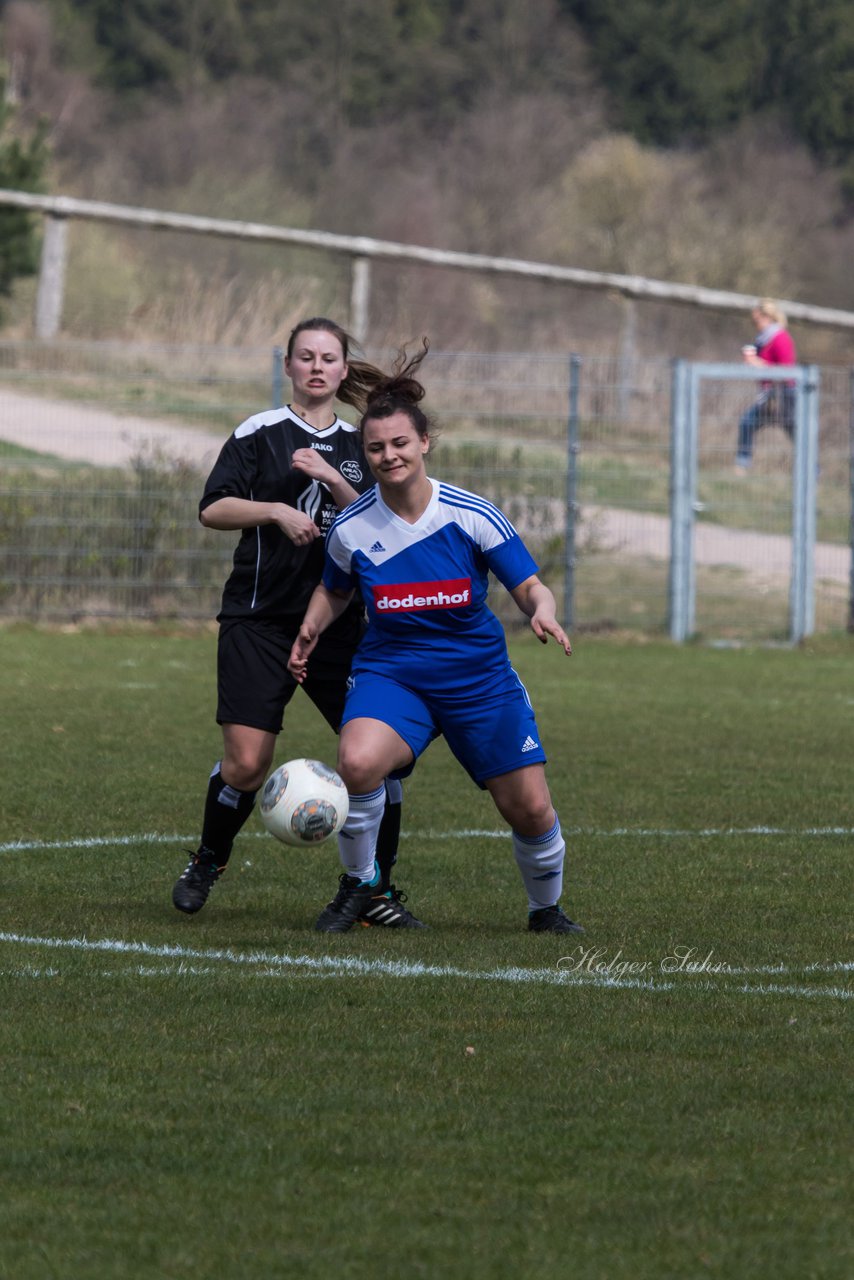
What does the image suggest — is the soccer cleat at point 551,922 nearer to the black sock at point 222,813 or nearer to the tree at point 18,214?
the black sock at point 222,813

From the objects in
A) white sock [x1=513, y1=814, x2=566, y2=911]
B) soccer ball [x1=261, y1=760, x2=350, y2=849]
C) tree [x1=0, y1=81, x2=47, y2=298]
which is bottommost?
white sock [x1=513, y1=814, x2=566, y2=911]

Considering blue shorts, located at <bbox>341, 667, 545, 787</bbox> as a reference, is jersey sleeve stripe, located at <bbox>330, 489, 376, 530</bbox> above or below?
above

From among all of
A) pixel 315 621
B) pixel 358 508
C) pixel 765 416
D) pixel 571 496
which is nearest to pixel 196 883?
pixel 315 621

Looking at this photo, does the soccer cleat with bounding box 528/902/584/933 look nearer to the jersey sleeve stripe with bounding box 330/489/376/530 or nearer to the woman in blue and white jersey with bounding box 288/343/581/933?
the woman in blue and white jersey with bounding box 288/343/581/933

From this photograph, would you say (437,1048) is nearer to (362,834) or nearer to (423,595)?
(362,834)

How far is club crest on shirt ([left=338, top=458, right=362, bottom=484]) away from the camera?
7090 millimetres

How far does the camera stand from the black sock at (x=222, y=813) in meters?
7.07

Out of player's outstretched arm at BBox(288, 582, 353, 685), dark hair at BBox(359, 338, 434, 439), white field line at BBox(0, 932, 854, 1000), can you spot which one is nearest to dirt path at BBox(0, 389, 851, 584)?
player's outstretched arm at BBox(288, 582, 353, 685)

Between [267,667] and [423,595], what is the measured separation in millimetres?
700

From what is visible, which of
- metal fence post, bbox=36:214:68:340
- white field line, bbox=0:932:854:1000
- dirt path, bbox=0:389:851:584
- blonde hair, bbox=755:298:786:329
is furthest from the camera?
metal fence post, bbox=36:214:68:340

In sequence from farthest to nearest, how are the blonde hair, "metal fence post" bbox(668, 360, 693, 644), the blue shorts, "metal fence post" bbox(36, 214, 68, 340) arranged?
"metal fence post" bbox(36, 214, 68, 340) → the blonde hair → "metal fence post" bbox(668, 360, 693, 644) → the blue shorts

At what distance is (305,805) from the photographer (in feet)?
21.3

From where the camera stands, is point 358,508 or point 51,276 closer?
point 358,508

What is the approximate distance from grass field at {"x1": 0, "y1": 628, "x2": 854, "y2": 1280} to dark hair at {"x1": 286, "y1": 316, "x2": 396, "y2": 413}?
1686 mm
